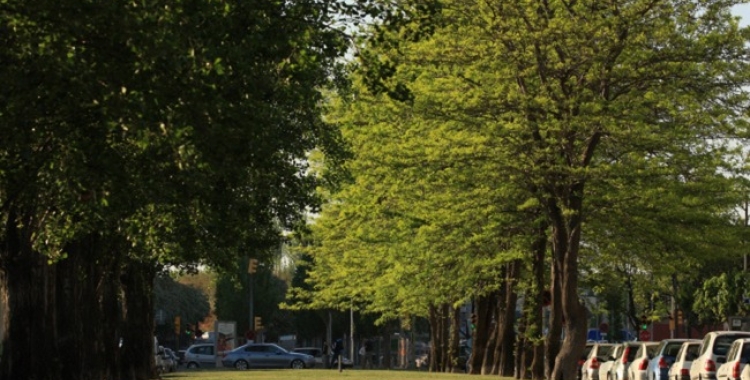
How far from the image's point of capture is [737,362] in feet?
113

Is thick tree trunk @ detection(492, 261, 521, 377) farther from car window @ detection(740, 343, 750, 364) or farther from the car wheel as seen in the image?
the car wheel

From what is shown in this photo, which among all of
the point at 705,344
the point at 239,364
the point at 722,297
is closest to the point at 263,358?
the point at 239,364

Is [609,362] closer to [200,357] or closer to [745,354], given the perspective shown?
[745,354]

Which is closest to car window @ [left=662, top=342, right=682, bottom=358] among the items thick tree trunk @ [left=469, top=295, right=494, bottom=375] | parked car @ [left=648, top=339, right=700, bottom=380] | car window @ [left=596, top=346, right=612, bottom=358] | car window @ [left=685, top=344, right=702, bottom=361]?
parked car @ [left=648, top=339, right=700, bottom=380]

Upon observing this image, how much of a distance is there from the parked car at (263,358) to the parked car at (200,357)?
27.4 feet

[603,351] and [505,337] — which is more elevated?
[505,337]

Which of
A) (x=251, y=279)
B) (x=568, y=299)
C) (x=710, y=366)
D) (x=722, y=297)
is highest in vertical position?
(x=251, y=279)

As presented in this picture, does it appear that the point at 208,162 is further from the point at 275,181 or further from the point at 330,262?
the point at 330,262

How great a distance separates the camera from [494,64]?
4084 cm

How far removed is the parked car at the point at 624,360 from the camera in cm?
4722

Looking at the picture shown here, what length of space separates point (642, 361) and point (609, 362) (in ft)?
17.0

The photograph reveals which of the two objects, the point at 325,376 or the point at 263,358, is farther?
the point at 263,358

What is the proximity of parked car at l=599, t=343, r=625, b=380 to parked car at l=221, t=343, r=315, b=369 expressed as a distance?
46.2 metres

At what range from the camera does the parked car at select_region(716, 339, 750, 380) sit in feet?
112
